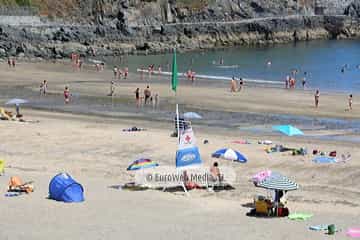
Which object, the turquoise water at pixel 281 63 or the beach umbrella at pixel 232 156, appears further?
the turquoise water at pixel 281 63

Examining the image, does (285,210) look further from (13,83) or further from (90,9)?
(90,9)

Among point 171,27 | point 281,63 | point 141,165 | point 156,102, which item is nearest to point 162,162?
point 141,165

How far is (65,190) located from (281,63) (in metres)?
52.9

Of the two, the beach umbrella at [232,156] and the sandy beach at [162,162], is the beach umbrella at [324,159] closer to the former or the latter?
the sandy beach at [162,162]

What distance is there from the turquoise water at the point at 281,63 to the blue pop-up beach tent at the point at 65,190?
1250 inches

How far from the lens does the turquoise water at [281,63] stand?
2138 inches

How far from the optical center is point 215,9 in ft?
307

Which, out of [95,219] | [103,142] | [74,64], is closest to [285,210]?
[95,219]

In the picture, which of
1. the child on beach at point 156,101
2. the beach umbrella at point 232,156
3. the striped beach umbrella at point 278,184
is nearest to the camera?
the striped beach umbrella at point 278,184

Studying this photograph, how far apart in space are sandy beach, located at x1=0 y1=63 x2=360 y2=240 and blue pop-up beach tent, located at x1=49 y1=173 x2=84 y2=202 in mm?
243

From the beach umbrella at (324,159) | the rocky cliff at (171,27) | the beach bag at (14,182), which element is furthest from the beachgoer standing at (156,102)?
the rocky cliff at (171,27)

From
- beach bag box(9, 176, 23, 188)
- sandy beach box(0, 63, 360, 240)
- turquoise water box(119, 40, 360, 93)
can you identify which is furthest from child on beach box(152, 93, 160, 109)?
beach bag box(9, 176, 23, 188)

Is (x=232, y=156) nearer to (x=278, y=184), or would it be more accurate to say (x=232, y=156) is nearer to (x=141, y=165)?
(x=141, y=165)

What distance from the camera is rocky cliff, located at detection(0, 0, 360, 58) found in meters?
71.2
